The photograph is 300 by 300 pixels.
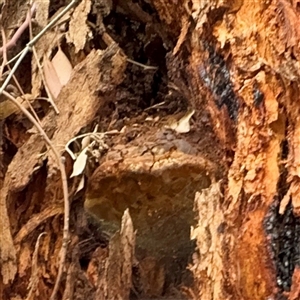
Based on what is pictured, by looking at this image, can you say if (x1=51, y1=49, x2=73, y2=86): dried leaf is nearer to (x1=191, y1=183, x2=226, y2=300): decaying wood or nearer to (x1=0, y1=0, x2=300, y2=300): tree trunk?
(x1=0, y1=0, x2=300, y2=300): tree trunk

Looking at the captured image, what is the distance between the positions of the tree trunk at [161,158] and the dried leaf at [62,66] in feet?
0.05

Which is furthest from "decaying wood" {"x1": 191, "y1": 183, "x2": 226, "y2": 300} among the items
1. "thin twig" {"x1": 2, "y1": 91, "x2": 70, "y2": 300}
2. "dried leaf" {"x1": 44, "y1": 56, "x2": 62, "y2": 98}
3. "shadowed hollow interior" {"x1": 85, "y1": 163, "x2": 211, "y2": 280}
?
"dried leaf" {"x1": 44, "y1": 56, "x2": 62, "y2": 98}

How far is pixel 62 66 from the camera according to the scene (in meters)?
1.15

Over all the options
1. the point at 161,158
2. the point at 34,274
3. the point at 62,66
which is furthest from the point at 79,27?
the point at 34,274

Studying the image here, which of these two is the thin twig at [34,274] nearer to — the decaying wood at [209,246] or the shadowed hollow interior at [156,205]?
the shadowed hollow interior at [156,205]

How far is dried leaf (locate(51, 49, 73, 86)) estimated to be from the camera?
1136 millimetres

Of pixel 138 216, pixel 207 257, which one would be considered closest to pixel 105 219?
pixel 138 216

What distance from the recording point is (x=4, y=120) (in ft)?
3.63

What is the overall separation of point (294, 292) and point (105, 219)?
443 mm

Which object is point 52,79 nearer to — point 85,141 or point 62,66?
point 62,66

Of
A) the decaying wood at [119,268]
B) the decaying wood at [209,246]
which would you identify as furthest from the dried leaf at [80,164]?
the decaying wood at [209,246]

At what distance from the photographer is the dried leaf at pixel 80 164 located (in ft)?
3.30

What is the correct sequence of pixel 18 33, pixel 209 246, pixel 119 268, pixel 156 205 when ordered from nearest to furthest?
pixel 209 246, pixel 119 268, pixel 156 205, pixel 18 33

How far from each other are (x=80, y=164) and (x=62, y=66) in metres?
0.24
